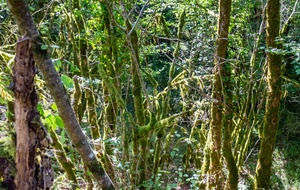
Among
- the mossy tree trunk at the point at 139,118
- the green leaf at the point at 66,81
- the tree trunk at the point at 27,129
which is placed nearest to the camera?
the tree trunk at the point at 27,129

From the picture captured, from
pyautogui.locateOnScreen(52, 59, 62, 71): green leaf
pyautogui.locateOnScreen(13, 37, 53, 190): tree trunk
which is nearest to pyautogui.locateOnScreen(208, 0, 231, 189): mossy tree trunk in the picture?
pyautogui.locateOnScreen(52, 59, 62, 71): green leaf

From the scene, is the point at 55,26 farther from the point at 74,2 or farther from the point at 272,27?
the point at 272,27

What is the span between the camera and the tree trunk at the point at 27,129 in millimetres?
1328

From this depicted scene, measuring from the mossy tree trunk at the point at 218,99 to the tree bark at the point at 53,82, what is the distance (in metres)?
2.50

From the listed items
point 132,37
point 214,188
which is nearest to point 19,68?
point 132,37

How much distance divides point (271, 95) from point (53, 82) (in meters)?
3.36

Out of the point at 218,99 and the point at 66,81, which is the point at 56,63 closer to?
the point at 66,81

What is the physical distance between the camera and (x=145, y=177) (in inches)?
185

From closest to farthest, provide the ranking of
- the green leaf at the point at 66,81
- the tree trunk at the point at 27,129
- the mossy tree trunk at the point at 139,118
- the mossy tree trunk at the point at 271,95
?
1. the tree trunk at the point at 27,129
2. the green leaf at the point at 66,81
3. the mossy tree trunk at the point at 271,95
4. the mossy tree trunk at the point at 139,118

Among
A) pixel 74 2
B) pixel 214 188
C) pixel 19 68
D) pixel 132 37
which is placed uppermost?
pixel 74 2

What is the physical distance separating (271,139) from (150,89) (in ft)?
15.9

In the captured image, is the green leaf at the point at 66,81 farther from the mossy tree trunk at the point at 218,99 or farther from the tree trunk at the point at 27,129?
the mossy tree trunk at the point at 218,99

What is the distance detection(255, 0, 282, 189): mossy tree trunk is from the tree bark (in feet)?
9.34

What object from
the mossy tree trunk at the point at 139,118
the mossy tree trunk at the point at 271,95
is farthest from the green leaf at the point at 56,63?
the mossy tree trunk at the point at 271,95
